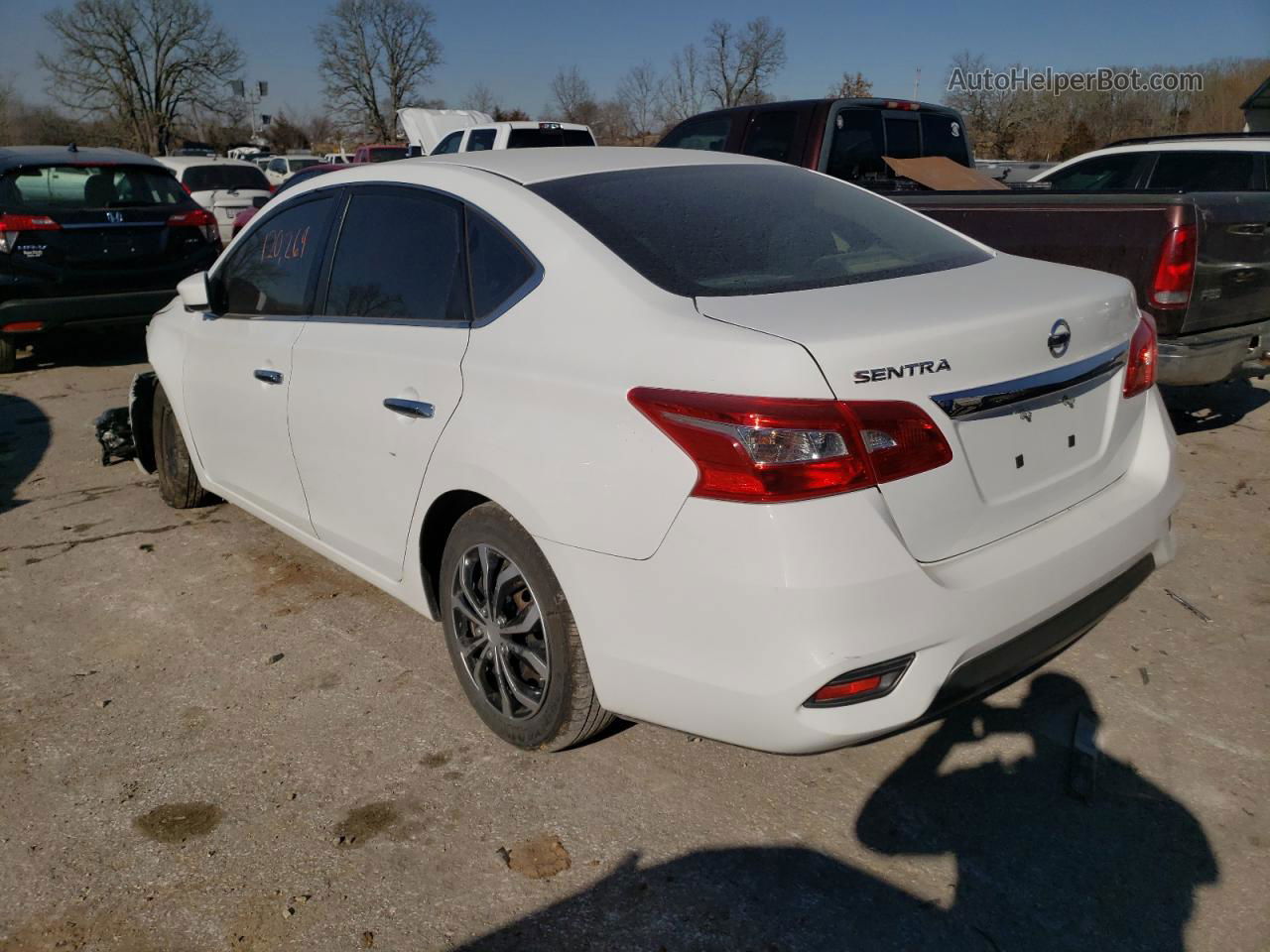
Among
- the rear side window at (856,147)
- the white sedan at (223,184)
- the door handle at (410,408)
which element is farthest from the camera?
the white sedan at (223,184)

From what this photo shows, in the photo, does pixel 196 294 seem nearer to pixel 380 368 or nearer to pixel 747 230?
pixel 380 368

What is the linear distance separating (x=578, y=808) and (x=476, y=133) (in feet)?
52.4

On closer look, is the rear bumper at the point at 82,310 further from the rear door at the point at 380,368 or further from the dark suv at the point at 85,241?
the rear door at the point at 380,368

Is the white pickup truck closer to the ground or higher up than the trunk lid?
higher up

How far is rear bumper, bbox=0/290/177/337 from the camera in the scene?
8.02 m

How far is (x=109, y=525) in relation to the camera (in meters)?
5.09

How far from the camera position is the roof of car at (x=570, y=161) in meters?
Result: 3.09

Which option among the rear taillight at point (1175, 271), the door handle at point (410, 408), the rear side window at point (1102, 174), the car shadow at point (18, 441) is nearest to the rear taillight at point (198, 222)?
the car shadow at point (18, 441)

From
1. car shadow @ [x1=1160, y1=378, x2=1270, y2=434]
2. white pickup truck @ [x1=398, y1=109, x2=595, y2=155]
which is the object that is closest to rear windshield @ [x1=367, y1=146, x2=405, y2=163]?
white pickup truck @ [x1=398, y1=109, x2=595, y2=155]

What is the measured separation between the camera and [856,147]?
7.81m

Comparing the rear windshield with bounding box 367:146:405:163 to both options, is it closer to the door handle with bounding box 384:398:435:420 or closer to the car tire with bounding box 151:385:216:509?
the car tire with bounding box 151:385:216:509

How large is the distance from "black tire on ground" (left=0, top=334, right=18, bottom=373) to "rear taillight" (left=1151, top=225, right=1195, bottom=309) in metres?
8.70

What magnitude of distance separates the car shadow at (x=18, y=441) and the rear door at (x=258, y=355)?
1.95 metres
